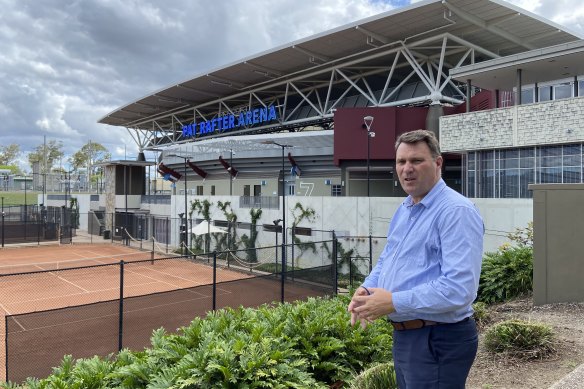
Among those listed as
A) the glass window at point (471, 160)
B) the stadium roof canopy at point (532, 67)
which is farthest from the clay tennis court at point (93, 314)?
the stadium roof canopy at point (532, 67)

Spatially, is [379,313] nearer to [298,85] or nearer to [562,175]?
[562,175]

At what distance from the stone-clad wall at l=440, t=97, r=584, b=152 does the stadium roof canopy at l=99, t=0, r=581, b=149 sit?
948cm

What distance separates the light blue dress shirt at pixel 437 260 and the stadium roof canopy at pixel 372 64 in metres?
28.9

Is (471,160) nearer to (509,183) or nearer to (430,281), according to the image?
(509,183)

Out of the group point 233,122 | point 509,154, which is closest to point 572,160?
point 509,154

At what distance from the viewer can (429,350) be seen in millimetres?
2721

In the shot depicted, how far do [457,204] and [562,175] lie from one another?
2002 centimetres

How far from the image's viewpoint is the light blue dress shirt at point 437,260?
2.52 metres

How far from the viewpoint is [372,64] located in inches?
1594

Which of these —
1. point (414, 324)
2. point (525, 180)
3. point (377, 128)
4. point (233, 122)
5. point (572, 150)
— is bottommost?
point (414, 324)

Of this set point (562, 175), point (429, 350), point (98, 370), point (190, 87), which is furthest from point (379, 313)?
point (190, 87)

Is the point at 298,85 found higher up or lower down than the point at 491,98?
higher up

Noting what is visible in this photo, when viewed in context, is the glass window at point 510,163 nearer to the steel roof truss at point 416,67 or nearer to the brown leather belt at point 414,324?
the steel roof truss at point 416,67

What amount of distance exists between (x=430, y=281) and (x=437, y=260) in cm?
15
